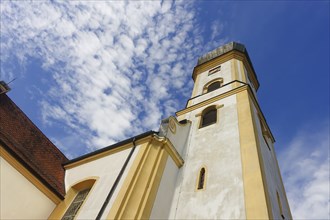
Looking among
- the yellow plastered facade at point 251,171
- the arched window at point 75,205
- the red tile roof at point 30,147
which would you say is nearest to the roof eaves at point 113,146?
the red tile roof at point 30,147

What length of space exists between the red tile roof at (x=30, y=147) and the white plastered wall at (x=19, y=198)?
451 millimetres

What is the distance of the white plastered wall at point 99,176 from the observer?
8.23 m

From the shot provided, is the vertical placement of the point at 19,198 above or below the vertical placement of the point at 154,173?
below

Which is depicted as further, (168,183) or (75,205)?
(75,205)

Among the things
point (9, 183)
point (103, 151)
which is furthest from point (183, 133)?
point (9, 183)

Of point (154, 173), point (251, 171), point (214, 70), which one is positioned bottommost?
point (154, 173)

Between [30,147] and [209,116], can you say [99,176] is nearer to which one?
[30,147]

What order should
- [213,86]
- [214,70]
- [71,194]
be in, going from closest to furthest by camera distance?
1. [71,194]
2. [213,86]
3. [214,70]

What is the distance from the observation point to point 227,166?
902cm

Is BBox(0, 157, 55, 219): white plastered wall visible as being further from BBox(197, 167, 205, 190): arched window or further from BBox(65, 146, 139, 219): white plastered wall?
BBox(197, 167, 205, 190): arched window

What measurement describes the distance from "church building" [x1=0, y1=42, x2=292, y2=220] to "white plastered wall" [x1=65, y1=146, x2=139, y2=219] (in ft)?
0.15

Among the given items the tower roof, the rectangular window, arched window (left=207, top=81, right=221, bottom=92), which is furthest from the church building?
the tower roof

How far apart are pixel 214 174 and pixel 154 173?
2.18m

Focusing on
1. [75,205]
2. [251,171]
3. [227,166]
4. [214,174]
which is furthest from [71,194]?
[251,171]
